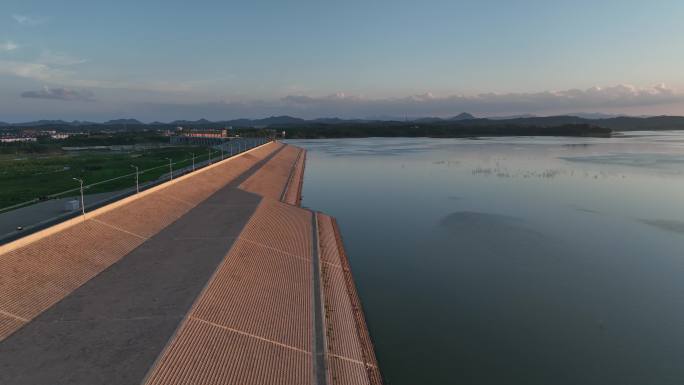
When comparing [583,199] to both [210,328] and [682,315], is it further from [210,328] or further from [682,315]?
[210,328]

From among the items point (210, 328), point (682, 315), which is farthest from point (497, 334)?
point (210, 328)

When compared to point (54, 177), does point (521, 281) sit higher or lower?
lower

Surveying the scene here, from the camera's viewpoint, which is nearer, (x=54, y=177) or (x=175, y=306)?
(x=175, y=306)

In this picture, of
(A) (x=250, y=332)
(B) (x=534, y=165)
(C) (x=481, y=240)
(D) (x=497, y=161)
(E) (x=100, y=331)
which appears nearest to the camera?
(E) (x=100, y=331)

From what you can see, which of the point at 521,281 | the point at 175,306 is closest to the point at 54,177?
the point at 175,306

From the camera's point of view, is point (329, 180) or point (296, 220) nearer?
point (296, 220)

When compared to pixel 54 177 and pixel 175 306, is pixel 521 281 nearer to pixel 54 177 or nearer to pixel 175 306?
pixel 175 306

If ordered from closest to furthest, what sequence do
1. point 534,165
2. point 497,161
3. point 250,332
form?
1. point 250,332
2. point 534,165
3. point 497,161

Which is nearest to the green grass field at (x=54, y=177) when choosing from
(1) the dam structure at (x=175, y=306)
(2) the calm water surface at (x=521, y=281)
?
(1) the dam structure at (x=175, y=306)
